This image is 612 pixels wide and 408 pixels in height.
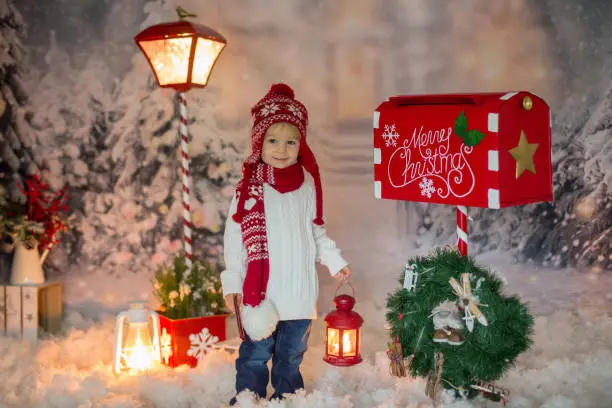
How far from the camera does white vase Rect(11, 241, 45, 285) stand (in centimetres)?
516

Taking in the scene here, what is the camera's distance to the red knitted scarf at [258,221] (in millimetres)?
3738

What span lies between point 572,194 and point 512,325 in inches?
96.9

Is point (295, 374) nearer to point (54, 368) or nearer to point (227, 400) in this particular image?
point (227, 400)

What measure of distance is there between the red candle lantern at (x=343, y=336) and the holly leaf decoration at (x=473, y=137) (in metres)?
1.18

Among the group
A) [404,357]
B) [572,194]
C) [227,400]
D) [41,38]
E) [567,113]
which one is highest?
[41,38]

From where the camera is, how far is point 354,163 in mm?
5629

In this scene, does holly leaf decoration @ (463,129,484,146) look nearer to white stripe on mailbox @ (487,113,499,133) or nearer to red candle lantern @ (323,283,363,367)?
white stripe on mailbox @ (487,113,499,133)

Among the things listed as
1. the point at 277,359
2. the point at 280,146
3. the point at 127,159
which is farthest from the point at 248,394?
the point at 127,159

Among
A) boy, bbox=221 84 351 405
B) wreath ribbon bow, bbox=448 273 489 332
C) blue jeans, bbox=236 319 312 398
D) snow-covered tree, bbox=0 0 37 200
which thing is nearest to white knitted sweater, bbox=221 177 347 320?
boy, bbox=221 84 351 405

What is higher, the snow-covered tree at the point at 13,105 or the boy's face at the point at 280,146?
the snow-covered tree at the point at 13,105

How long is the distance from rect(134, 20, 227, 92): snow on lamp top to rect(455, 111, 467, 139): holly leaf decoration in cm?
191

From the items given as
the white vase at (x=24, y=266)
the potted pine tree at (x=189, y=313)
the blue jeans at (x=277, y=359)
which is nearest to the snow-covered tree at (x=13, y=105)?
the white vase at (x=24, y=266)

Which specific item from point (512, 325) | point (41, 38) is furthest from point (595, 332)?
point (41, 38)

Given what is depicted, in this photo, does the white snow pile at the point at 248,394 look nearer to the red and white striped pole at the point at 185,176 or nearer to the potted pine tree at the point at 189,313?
the potted pine tree at the point at 189,313
